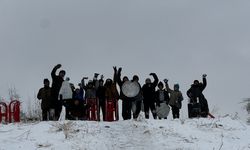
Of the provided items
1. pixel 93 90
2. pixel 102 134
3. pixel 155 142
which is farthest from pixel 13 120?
pixel 155 142

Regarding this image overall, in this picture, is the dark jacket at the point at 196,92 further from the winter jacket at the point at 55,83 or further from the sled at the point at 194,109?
the winter jacket at the point at 55,83

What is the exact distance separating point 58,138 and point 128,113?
494 cm

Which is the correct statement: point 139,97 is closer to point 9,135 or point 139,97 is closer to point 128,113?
point 128,113

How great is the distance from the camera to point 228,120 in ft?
56.4

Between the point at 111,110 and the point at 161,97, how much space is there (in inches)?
76.5

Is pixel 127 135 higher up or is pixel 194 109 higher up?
pixel 194 109

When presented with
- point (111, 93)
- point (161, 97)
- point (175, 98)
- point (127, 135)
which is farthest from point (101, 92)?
point (127, 135)

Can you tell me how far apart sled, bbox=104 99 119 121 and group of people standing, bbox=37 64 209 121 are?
14 centimetres

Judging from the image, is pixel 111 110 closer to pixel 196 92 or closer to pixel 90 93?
pixel 90 93

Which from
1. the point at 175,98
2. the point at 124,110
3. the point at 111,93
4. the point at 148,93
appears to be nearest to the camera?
the point at 124,110

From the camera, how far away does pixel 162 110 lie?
738 inches

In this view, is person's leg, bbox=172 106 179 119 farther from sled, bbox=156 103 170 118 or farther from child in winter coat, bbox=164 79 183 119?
sled, bbox=156 103 170 118

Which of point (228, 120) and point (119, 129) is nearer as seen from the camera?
point (119, 129)

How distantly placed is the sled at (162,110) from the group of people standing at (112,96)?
Answer: 0.11 ft
